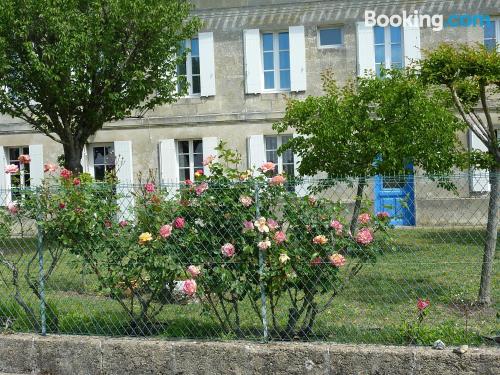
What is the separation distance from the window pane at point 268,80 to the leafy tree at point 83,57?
124 inches

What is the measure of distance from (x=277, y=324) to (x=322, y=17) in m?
10.9

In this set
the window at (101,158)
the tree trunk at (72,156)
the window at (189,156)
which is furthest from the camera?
the window at (101,158)

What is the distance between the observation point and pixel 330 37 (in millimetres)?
15820

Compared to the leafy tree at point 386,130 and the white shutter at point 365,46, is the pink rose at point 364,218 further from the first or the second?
the white shutter at point 365,46

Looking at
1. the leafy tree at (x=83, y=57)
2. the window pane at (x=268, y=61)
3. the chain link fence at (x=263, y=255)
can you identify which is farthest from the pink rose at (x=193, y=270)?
the window pane at (x=268, y=61)

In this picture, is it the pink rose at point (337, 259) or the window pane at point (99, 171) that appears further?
the window pane at point (99, 171)

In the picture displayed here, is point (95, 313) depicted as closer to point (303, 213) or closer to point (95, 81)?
point (303, 213)

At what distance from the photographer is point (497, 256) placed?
257 inches

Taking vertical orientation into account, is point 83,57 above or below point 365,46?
below

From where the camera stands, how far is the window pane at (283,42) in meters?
16.0

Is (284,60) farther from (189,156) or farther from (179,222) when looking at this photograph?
(179,222)

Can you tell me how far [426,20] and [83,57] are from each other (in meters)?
7.47

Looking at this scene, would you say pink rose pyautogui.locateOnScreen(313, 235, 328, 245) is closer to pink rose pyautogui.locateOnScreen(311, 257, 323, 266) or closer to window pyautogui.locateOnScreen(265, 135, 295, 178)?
pink rose pyautogui.locateOnScreen(311, 257, 323, 266)

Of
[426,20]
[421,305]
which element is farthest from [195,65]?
[421,305]
